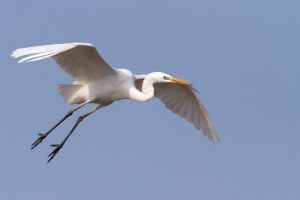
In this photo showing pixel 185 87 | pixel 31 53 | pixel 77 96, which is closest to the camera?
pixel 31 53

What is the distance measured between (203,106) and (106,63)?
9.50 ft

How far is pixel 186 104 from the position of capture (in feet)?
53.8

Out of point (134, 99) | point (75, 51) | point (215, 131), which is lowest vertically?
point (215, 131)

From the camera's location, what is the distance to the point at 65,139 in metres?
15.3

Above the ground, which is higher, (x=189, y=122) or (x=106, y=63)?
(x=106, y=63)

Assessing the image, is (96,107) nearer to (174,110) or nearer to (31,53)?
(174,110)

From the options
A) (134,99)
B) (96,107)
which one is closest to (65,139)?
(96,107)

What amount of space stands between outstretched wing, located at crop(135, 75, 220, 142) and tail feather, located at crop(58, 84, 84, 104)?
2013 millimetres

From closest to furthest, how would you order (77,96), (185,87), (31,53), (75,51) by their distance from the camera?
(31,53) → (75,51) → (77,96) → (185,87)

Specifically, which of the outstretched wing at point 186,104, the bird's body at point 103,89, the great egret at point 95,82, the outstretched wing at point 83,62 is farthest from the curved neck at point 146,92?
the outstretched wing at point 186,104

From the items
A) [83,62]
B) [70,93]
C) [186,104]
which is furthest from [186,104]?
[83,62]

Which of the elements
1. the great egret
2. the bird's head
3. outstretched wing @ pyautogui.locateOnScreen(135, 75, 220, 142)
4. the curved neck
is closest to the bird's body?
the great egret

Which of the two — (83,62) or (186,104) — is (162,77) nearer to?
(83,62)

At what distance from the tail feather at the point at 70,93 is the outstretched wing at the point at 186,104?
2.01 metres
